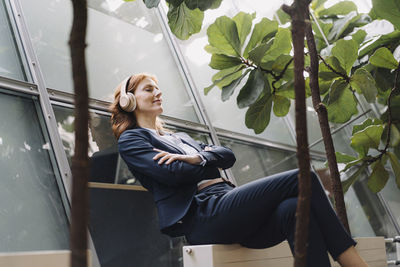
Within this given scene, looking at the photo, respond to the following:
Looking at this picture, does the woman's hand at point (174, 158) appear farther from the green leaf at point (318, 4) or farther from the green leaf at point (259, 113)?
the green leaf at point (318, 4)

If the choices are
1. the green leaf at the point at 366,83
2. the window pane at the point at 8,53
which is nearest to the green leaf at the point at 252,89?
the green leaf at the point at 366,83

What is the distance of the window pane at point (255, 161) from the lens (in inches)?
140

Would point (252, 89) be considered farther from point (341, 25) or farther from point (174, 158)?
point (341, 25)

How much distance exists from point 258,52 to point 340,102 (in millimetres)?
721

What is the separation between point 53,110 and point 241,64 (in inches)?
43.8

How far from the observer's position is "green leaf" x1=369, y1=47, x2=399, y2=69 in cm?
240

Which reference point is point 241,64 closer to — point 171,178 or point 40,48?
point 171,178

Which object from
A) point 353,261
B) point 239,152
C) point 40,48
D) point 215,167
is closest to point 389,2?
point 215,167

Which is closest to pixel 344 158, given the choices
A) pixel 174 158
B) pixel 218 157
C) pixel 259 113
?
pixel 259 113

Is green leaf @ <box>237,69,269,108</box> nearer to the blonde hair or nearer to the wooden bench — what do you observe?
the blonde hair

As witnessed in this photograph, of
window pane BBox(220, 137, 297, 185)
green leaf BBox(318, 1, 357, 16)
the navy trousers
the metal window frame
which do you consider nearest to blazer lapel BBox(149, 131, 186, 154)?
the navy trousers

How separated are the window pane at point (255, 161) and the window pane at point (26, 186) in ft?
5.45

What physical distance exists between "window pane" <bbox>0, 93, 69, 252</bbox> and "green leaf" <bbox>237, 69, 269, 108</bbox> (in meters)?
1.08

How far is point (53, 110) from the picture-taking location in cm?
242
